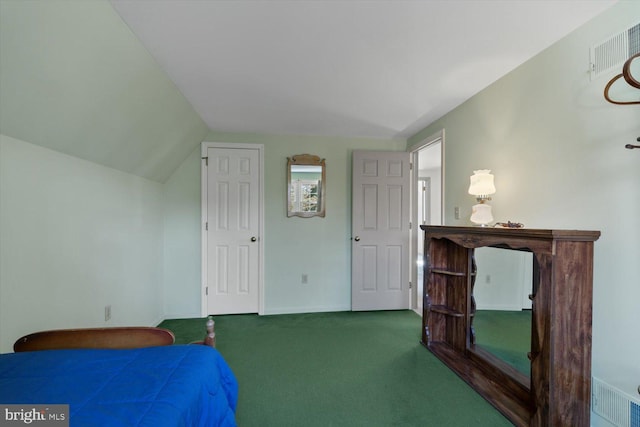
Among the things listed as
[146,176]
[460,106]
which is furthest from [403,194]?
[146,176]

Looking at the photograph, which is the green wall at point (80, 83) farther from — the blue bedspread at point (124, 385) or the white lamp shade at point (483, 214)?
the white lamp shade at point (483, 214)

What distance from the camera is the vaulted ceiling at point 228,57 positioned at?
4.50 ft

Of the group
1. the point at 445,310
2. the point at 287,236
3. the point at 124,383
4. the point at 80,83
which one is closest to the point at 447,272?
the point at 445,310

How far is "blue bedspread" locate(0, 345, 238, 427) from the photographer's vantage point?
0.86 m

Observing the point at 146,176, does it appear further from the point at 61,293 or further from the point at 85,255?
the point at 61,293

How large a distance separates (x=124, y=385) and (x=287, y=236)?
274cm

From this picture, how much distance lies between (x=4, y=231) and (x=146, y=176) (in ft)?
5.44

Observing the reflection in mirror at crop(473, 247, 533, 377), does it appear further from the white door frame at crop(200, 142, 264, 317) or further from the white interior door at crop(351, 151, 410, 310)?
the white door frame at crop(200, 142, 264, 317)

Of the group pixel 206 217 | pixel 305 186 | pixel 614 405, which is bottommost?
pixel 614 405

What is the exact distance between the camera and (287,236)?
3688mm

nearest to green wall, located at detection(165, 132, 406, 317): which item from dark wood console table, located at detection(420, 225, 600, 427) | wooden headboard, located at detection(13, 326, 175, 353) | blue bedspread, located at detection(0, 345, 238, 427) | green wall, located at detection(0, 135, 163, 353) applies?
green wall, located at detection(0, 135, 163, 353)

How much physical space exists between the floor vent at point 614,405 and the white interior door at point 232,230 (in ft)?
10.1

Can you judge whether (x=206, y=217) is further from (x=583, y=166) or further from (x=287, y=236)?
(x=583, y=166)

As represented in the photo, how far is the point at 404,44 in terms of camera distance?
1.82m
